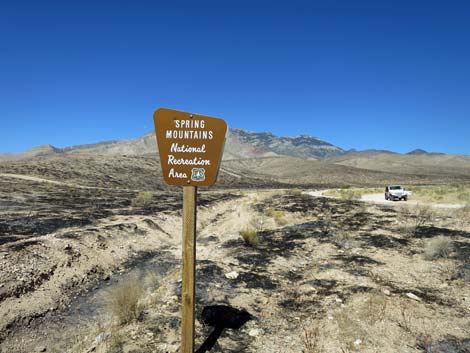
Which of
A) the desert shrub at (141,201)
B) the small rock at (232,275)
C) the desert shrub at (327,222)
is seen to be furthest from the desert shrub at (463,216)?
the desert shrub at (141,201)

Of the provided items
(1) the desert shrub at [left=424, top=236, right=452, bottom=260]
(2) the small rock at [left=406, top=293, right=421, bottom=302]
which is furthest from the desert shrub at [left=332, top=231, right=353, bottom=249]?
(2) the small rock at [left=406, top=293, right=421, bottom=302]

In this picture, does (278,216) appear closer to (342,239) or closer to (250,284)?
(342,239)

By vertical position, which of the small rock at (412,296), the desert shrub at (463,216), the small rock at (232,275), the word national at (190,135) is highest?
the word national at (190,135)

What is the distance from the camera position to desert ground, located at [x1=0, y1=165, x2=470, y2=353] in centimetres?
456

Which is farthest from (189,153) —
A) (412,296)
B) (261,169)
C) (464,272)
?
(261,169)

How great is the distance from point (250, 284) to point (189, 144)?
4.38m

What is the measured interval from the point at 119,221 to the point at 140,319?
9.79 metres

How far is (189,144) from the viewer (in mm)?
3637

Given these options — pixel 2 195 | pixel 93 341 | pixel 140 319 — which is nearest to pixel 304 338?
pixel 140 319

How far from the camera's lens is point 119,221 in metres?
14.1

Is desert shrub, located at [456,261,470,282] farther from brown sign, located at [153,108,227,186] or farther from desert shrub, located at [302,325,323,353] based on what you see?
brown sign, located at [153,108,227,186]

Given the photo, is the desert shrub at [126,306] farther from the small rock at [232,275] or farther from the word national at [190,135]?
the word national at [190,135]

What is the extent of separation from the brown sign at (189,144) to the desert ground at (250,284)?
2465 mm

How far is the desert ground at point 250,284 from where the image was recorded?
4.56 meters
